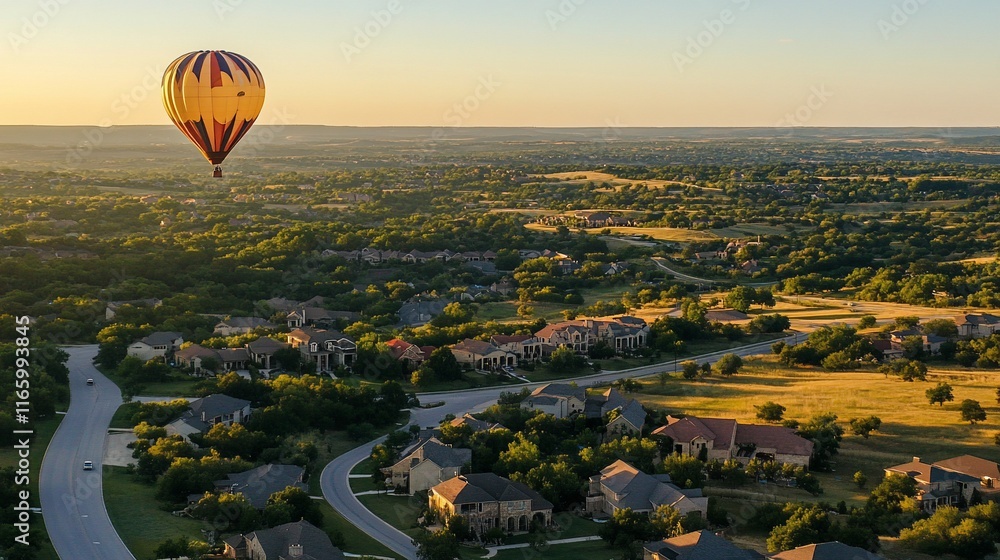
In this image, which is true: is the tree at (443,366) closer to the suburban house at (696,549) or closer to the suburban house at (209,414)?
the suburban house at (209,414)

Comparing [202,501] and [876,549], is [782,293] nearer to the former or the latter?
[876,549]

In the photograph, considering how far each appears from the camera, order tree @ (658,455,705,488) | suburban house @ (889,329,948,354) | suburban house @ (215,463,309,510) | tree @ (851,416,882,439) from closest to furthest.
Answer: suburban house @ (215,463,309,510), tree @ (658,455,705,488), tree @ (851,416,882,439), suburban house @ (889,329,948,354)

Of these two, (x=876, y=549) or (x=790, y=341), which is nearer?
(x=876, y=549)

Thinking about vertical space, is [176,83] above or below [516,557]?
above

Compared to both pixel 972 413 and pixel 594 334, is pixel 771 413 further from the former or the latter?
pixel 594 334

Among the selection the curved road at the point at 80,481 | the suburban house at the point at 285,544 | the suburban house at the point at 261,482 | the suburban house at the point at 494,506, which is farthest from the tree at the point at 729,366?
the suburban house at the point at 285,544

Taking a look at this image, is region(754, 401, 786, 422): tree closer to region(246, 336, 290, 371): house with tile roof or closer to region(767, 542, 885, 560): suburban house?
region(767, 542, 885, 560): suburban house

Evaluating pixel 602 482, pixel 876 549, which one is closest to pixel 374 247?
pixel 602 482

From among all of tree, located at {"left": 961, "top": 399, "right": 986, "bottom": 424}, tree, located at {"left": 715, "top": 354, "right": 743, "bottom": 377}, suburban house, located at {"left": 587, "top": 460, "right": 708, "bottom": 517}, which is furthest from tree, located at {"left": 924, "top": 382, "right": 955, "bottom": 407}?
suburban house, located at {"left": 587, "top": 460, "right": 708, "bottom": 517}
